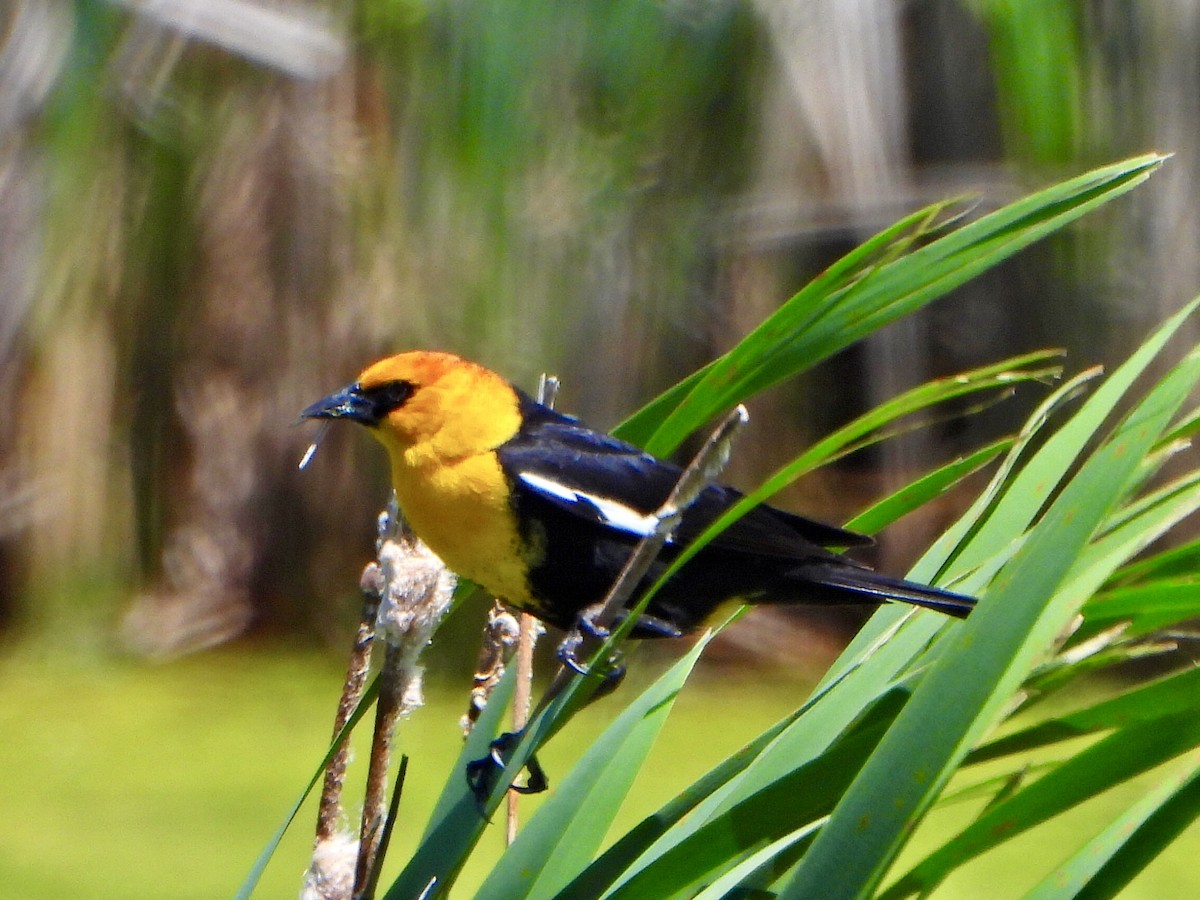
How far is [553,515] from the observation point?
3.38 feet

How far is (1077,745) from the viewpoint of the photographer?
2268 mm

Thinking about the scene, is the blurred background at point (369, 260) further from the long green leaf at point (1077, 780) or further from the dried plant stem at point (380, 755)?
the long green leaf at point (1077, 780)

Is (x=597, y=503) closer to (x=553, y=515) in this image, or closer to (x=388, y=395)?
(x=553, y=515)

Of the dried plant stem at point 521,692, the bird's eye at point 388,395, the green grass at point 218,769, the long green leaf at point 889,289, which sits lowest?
the green grass at point 218,769

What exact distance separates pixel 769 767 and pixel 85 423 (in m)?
1.83

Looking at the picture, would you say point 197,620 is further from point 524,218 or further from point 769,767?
point 769,767

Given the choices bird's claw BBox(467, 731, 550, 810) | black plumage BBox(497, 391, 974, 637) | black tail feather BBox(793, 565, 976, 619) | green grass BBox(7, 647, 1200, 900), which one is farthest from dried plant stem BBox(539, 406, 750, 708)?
green grass BBox(7, 647, 1200, 900)

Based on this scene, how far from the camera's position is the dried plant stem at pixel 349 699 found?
28.2 inches

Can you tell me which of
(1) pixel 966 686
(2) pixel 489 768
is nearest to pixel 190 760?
(2) pixel 489 768

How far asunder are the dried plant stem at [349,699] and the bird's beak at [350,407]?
0.95 ft

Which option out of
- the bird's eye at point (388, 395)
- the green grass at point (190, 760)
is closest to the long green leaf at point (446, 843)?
the bird's eye at point (388, 395)

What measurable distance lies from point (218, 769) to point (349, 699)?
1.54 metres

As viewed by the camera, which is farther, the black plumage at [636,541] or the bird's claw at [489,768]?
the black plumage at [636,541]

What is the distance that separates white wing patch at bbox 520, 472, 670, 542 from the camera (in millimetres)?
1028
